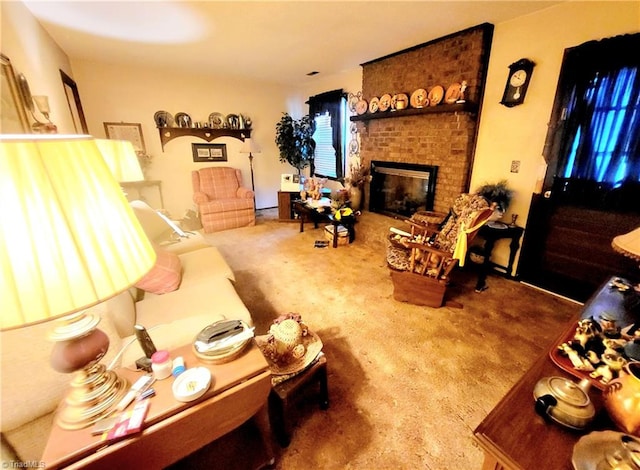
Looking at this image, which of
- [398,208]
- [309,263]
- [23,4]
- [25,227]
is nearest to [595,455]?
[25,227]

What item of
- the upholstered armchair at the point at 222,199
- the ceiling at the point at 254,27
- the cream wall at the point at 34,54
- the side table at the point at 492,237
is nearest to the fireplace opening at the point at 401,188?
the side table at the point at 492,237

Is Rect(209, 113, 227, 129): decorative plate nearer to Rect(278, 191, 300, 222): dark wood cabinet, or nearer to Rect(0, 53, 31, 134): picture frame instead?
Rect(278, 191, 300, 222): dark wood cabinet

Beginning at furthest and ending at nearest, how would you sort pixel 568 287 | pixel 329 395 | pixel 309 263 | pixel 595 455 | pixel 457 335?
pixel 309 263, pixel 568 287, pixel 457 335, pixel 329 395, pixel 595 455

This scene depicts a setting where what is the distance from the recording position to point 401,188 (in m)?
3.86

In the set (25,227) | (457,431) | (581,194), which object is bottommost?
(457,431)

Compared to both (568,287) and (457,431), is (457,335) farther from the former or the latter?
(568,287)

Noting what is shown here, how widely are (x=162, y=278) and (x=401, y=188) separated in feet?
10.6

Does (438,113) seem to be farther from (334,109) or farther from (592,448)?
(592,448)

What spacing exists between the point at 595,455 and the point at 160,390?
125 cm

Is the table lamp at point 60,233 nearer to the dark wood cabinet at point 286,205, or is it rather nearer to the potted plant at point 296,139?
the dark wood cabinet at point 286,205

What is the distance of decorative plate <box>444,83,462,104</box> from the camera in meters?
2.89

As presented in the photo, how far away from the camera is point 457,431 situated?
4.54 feet

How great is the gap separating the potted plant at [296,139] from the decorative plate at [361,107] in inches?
59.0

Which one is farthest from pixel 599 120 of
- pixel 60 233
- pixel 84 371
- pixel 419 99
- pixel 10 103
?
pixel 10 103
